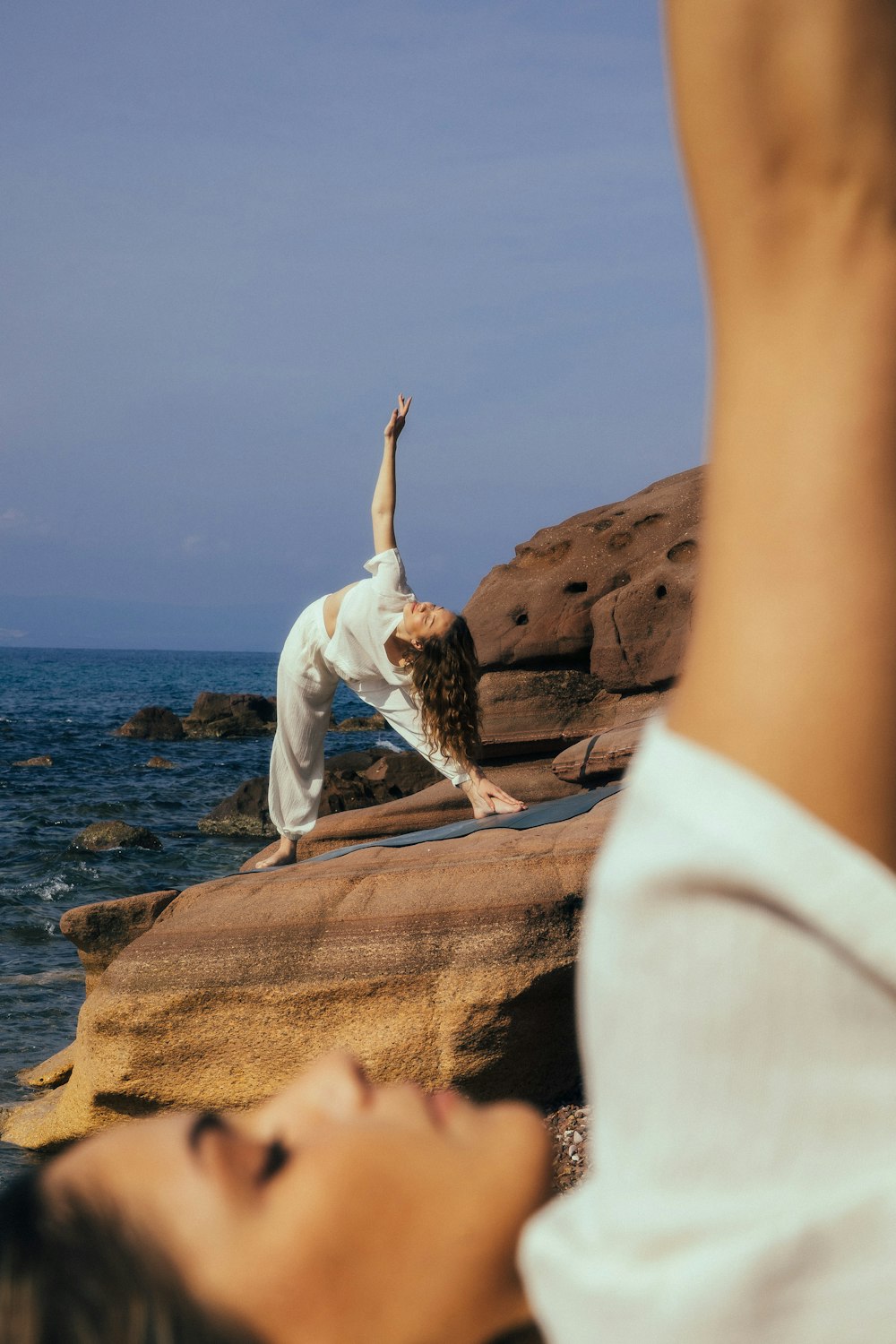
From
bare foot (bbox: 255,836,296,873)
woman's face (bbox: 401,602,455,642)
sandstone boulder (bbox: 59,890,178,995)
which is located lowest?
sandstone boulder (bbox: 59,890,178,995)

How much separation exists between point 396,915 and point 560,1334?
539cm

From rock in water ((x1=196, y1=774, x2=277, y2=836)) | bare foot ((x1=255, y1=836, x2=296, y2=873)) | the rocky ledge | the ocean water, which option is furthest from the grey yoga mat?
rock in water ((x1=196, y1=774, x2=277, y2=836))

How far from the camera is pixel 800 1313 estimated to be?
0.51 meters

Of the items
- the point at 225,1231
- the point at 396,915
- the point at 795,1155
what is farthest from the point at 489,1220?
the point at 396,915

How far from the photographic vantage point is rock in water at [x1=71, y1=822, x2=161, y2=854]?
17.0 meters

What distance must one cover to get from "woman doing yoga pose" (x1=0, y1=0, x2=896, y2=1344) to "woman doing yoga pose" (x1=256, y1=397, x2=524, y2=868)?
245 inches

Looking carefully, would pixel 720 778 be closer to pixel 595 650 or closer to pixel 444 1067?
pixel 444 1067

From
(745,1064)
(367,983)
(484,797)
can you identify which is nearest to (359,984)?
(367,983)

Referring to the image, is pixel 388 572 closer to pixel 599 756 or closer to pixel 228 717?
pixel 599 756

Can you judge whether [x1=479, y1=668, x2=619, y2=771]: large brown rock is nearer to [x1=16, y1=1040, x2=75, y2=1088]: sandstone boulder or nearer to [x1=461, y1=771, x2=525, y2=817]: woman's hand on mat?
[x1=461, y1=771, x2=525, y2=817]: woman's hand on mat

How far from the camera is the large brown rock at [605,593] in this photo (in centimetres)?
980

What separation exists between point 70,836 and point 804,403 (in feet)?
62.1

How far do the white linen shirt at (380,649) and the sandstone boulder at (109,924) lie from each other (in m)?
1.87

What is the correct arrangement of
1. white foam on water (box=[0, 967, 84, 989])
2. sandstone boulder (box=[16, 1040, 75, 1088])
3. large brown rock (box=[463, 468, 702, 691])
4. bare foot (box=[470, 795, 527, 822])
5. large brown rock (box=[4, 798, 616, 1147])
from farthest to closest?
white foam on water (box=[0, 967, 84, 989]), large brown rock (box=[463, 468, 702, 691]), sandstone boulder (box=[16, 1040, 75, 1088]), bare foot (box=[470, 795, 527, 822]), large brown rock (box=[4, 798, 616, 1147])
